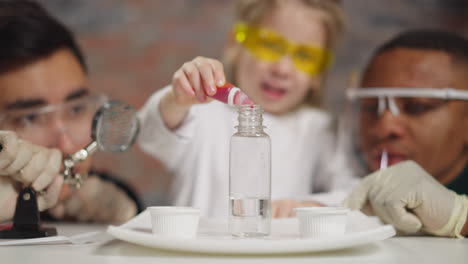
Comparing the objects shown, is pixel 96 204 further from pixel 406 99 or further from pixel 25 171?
pixel 406 99

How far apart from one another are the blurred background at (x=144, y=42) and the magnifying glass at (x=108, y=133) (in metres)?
1.13

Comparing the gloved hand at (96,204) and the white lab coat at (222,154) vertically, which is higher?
the white lab coat at (222,154)

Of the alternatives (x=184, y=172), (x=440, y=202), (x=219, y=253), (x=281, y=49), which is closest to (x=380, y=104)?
(x=281, y=49)

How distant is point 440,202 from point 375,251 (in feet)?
0.84

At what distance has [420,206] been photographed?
99 centimetres

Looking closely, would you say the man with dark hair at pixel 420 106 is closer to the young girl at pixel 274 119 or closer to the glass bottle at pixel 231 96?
the young girl at pixel 274 119

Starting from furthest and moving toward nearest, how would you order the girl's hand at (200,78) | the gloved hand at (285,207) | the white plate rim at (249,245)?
the gloved hand at (285,207), the girl's hand at (200,78), the white plate rim at (249,245)

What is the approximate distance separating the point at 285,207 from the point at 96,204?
25.0 inches

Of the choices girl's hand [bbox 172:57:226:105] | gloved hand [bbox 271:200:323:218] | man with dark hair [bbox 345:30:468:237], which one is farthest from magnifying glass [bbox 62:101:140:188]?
man with dark hair [bbox 345:30:468:237]

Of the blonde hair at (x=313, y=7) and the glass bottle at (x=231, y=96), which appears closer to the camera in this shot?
the glass bottle at (x=231, y=96)

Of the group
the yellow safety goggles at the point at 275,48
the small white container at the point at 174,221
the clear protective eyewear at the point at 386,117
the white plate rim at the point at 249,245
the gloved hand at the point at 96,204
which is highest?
the yellow safety goggles at the point at 275,48

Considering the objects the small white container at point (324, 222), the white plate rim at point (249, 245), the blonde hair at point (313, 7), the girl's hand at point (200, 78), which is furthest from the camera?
the blonde hair at point (313, 7)

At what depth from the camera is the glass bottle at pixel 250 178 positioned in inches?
33.9

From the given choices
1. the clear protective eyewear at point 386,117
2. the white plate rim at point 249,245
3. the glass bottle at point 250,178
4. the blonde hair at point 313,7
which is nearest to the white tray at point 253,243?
the white plate rim at point 249,245
